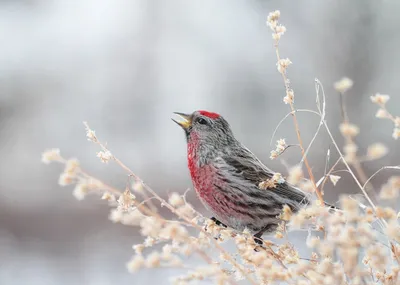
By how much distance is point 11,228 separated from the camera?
433cm

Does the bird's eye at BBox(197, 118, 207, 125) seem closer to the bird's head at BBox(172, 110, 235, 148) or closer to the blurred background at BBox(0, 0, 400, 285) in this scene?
the bird's head at BBox(172, 110, 235, 148)

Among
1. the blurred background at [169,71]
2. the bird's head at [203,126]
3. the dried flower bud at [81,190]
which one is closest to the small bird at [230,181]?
the bird's head at [203,126]

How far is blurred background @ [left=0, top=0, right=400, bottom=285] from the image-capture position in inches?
213

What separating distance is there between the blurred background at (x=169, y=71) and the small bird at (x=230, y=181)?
149 inches

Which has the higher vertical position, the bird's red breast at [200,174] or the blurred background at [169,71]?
the blurred background at [169,71]

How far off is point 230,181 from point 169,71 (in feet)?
15.0

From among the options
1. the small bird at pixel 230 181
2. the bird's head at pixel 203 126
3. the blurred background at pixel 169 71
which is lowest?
the small bird at pixel 230 181

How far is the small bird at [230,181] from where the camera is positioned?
4.17 ft

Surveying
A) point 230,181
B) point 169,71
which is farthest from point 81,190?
point 169,71

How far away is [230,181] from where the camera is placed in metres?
1.33

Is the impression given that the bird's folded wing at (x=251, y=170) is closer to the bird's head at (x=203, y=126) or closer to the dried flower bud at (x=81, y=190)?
the bird's head at (x=203, y=126)

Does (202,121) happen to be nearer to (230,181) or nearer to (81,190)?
(230,181)

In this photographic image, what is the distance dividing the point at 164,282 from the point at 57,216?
1.67m

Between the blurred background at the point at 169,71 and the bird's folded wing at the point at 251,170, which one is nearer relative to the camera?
the bird's folded wing at the point at 251,170
